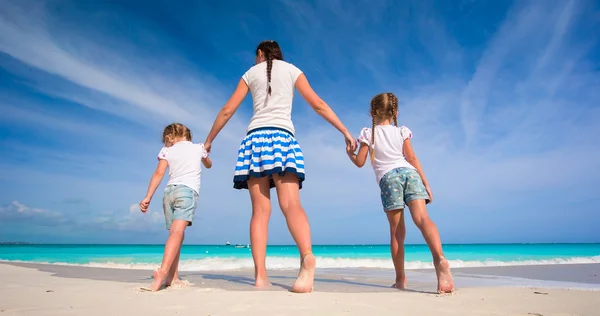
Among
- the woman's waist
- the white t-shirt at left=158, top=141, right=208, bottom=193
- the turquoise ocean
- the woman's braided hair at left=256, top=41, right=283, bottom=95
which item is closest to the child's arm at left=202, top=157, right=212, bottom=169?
the white t-shirt at left=158, top=141, right=208, bottom=193

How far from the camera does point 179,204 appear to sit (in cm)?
365

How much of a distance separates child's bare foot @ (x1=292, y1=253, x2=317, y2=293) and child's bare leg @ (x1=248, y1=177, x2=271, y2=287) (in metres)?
0.59

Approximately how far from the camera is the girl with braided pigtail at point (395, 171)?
3406mm

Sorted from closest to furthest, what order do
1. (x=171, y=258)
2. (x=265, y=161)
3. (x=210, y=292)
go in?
(x=210, y=292)
(x=265, y=161)
(x=171, y=258)

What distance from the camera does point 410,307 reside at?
7.66 ft

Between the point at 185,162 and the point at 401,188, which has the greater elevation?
the point at 185,162

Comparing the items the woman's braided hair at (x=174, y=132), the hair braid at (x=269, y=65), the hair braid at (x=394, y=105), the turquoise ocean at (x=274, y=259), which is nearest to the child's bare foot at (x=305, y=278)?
the hair braid at (x=269, y=65)

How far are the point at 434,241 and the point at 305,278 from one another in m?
1.17

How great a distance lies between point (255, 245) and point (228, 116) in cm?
123

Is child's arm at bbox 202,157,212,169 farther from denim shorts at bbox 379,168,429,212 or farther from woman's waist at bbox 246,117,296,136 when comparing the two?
denim shorts at bbox 379,168,429,212

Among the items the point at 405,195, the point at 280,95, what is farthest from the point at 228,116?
the point at 405,195

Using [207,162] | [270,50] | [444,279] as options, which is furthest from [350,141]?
[207,162]

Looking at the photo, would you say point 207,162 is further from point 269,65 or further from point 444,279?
point 444,279

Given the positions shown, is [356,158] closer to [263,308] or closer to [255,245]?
[255,245]
